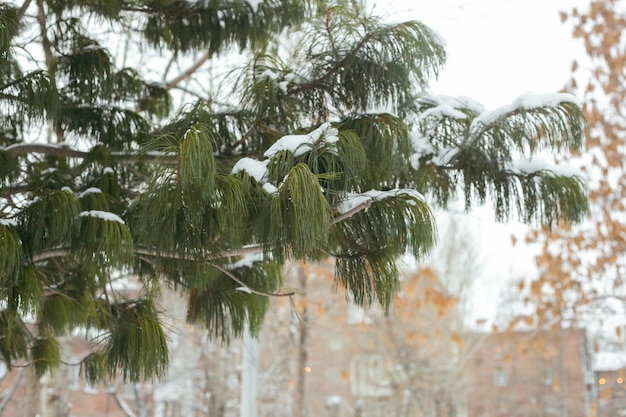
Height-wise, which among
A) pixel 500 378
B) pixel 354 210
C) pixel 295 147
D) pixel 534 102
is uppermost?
pixel 534 102

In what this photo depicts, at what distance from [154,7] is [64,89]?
0.57m

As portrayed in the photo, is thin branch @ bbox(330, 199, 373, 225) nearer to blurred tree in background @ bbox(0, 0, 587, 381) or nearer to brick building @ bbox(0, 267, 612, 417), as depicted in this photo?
blurred tree in background @ bbox(0, 0, 587, 381)

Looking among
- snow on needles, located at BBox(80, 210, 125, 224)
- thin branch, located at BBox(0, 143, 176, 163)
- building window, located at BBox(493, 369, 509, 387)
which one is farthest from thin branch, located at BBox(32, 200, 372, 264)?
building window, located at BBox(493, 369, 509, 387)

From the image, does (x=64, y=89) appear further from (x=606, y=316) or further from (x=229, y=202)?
(x=606, y=316)

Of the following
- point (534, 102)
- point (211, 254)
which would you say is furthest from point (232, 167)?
point (534, 102)

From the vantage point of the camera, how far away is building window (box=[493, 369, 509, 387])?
2578 cm

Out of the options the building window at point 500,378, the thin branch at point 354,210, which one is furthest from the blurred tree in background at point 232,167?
the building window at point 500,378

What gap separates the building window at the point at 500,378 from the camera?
2578 centimetres

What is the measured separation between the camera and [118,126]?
10.8 ft

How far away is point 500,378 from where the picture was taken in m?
26.0

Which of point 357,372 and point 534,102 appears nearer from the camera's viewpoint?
point 534,102

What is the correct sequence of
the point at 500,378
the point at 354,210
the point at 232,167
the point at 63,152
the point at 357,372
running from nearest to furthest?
the point at 354,210 < the point at 232,167 < the point at 63,152 < the point at 357,372 < the point at 500,378

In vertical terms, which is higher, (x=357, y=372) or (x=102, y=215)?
(x=102, y=215)

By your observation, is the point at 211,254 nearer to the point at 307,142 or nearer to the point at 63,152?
the point at 307,142
